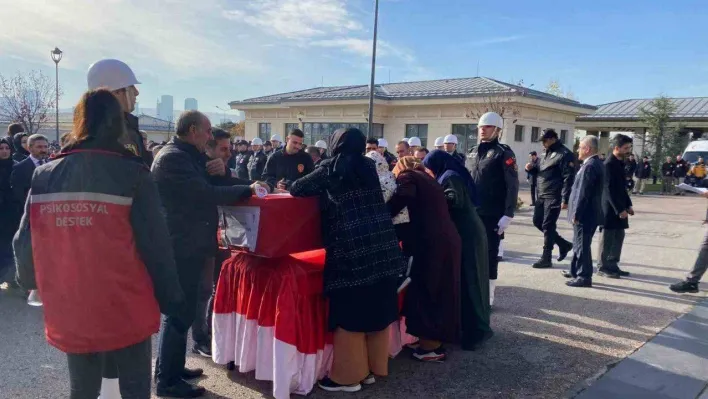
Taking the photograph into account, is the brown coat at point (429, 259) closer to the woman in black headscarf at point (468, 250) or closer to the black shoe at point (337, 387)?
the woman in black headscarf at point (468, 250)

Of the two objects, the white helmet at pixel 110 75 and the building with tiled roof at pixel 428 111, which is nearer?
the white helmet at pixel 110 75

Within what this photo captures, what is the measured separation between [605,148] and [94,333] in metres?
35.7

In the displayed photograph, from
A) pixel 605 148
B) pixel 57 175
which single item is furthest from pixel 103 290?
pixel 605 148

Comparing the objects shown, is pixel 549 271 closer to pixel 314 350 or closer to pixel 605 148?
pixel 314 350

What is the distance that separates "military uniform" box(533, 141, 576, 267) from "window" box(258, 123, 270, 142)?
27.3 m

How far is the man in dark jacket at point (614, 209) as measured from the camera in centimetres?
722

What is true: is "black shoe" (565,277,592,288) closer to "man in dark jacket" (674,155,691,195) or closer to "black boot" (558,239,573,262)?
"black boot" (558,239,573,262)

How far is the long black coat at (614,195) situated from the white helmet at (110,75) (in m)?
6.49

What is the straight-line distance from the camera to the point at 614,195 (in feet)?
23.7

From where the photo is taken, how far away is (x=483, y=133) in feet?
18.6

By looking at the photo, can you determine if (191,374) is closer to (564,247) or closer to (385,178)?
(385,178)

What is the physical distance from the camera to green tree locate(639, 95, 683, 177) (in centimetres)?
2794

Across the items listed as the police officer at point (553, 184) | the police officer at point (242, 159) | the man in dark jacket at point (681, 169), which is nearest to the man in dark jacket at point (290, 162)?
the police officer at point (553, 184)

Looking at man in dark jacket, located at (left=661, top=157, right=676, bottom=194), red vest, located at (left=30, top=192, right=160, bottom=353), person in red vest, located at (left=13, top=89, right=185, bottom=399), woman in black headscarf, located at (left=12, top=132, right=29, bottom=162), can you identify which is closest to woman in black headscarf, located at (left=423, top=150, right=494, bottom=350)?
person in red vest, located at (left=13, top=89, right=185, bottom=399)
